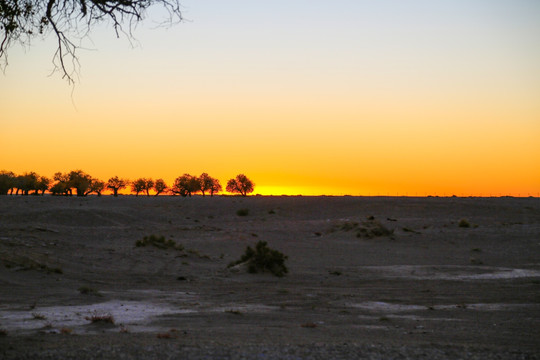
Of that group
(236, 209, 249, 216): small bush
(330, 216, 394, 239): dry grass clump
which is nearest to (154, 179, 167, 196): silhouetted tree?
(236, 209, 249, 216): small bush

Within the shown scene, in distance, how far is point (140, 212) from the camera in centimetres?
5900

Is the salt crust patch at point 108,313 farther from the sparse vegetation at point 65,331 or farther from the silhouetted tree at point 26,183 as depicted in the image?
the silhouetted tree at point 26,183

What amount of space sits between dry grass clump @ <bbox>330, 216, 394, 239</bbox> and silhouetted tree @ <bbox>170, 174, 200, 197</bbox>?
290 feet

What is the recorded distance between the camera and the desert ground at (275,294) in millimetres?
9984

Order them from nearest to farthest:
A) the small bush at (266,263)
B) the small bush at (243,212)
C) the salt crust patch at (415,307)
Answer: the salt crust patch at (415,307) → the small bush at (266,263) → the small bush at (243,212)

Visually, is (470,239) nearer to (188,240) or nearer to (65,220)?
(188,240)

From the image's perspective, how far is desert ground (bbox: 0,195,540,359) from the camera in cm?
998

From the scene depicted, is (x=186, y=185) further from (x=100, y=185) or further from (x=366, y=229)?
(x=366, y=229)

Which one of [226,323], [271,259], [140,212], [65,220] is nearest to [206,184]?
[140,212]

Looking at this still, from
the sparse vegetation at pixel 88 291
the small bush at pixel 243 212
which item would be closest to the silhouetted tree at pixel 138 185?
the small bush at pixel 243 212

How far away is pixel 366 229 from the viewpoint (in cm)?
4281

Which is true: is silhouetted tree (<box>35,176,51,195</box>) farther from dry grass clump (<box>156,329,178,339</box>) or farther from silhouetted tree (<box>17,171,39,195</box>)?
dry grass clump (<box>156,329,178,339</box>)

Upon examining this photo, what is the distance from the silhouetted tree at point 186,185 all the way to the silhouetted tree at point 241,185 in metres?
8.05

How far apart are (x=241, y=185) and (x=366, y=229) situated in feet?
320
